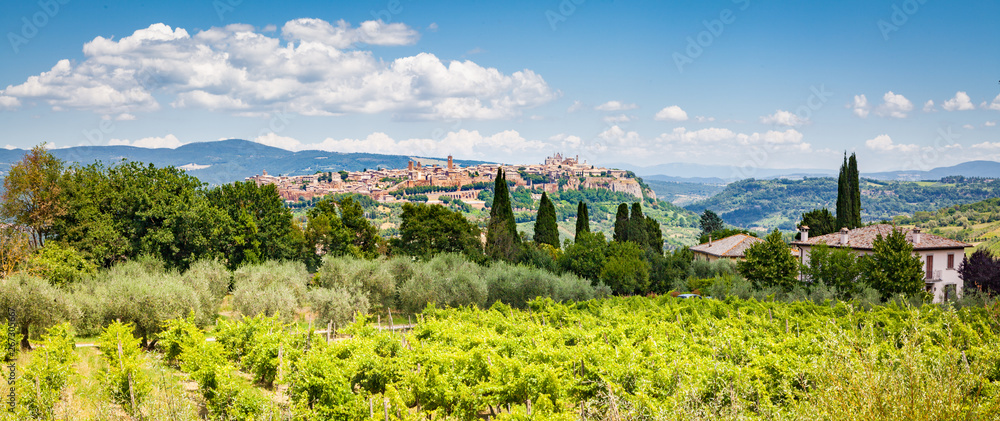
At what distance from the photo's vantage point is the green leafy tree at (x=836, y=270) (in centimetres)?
2545

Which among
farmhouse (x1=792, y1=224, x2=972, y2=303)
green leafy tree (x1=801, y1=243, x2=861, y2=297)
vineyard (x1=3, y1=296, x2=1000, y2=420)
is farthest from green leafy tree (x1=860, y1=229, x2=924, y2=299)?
vineyard (x1=3, y1=296, x2=1000, y2=420)

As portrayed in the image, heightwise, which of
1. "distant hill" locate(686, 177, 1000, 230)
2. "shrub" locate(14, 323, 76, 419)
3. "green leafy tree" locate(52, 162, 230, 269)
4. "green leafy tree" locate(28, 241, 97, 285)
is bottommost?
"distant hill" locate(686, 177, 1000, 230)

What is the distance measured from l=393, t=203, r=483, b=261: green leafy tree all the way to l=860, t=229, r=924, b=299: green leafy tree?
Answer: 19.6 metres

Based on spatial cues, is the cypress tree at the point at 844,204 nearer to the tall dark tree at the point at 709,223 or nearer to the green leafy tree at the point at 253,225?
the tall dark tree at the point at 709,223

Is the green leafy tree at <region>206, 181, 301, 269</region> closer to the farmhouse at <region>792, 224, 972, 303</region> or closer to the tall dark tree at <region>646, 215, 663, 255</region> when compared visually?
the tall dark tree at <region>646, 215, 663, 255</region>

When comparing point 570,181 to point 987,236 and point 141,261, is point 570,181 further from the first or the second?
point 141,261

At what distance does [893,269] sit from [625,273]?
1179cm

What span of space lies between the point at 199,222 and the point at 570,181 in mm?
169924

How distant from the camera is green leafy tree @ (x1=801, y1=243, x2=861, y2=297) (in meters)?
25.5

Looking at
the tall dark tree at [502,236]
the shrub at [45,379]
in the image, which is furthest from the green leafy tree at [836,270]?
the shrub at [45,379]

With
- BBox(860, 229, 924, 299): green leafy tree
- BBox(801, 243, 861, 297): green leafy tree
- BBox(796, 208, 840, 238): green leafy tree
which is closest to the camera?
BBox(860, 229, 924, 299): green leafy tree

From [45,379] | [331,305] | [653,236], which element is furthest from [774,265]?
[45,379]

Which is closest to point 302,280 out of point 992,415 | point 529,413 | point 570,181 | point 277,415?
point 277,415

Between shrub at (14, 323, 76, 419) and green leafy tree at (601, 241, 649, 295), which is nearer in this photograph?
shrub at (14, 323, 76, 419)
